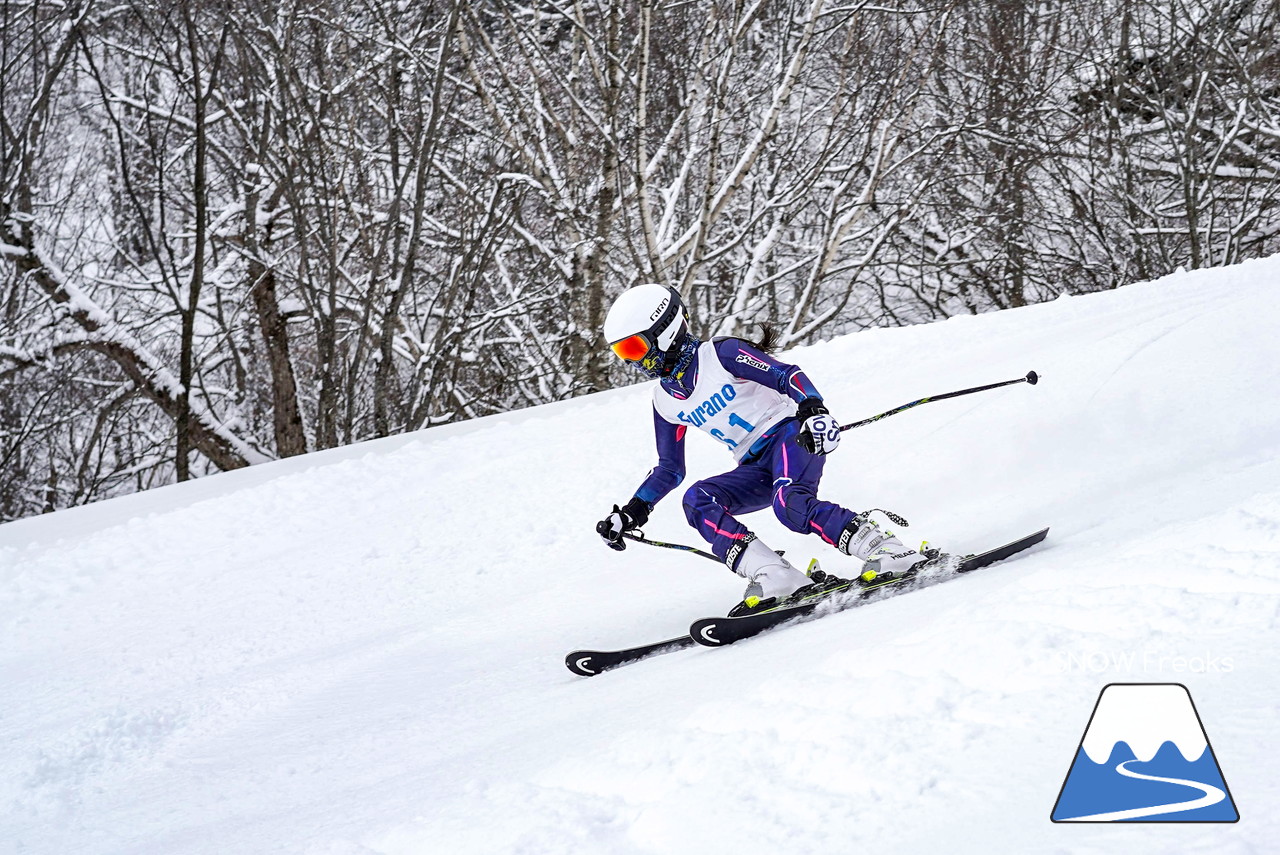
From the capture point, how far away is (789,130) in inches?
586

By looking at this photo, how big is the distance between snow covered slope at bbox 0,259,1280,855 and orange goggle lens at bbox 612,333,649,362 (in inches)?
49.1

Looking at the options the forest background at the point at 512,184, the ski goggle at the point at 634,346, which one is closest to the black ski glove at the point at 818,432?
the ski goggle at the point at 634,346

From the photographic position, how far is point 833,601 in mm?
3891

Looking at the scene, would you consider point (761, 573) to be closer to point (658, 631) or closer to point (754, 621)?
point (754, 621)

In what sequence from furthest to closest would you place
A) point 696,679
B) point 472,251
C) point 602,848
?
point 472,251
point 696,679
point 602,848

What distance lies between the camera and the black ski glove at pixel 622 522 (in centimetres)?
441

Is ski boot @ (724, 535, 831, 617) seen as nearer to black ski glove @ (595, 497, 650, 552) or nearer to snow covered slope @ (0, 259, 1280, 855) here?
snow covered slope @ (0, 259, 1280, 855)

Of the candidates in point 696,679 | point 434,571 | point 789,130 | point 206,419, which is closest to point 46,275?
point 206,419

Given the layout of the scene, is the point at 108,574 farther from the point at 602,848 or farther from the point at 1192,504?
the point at 1192,504

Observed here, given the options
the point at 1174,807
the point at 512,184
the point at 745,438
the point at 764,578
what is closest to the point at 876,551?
the point at 764,578

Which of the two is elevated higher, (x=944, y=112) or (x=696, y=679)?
(x=944, y=112)

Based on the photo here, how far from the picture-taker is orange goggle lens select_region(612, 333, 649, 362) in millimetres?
4137

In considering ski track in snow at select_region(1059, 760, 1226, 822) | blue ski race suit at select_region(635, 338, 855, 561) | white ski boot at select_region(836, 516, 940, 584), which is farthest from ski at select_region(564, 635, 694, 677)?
ski track in snow at select_region(1059, 760, 1226, 822)

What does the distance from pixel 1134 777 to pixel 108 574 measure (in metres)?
5.72
